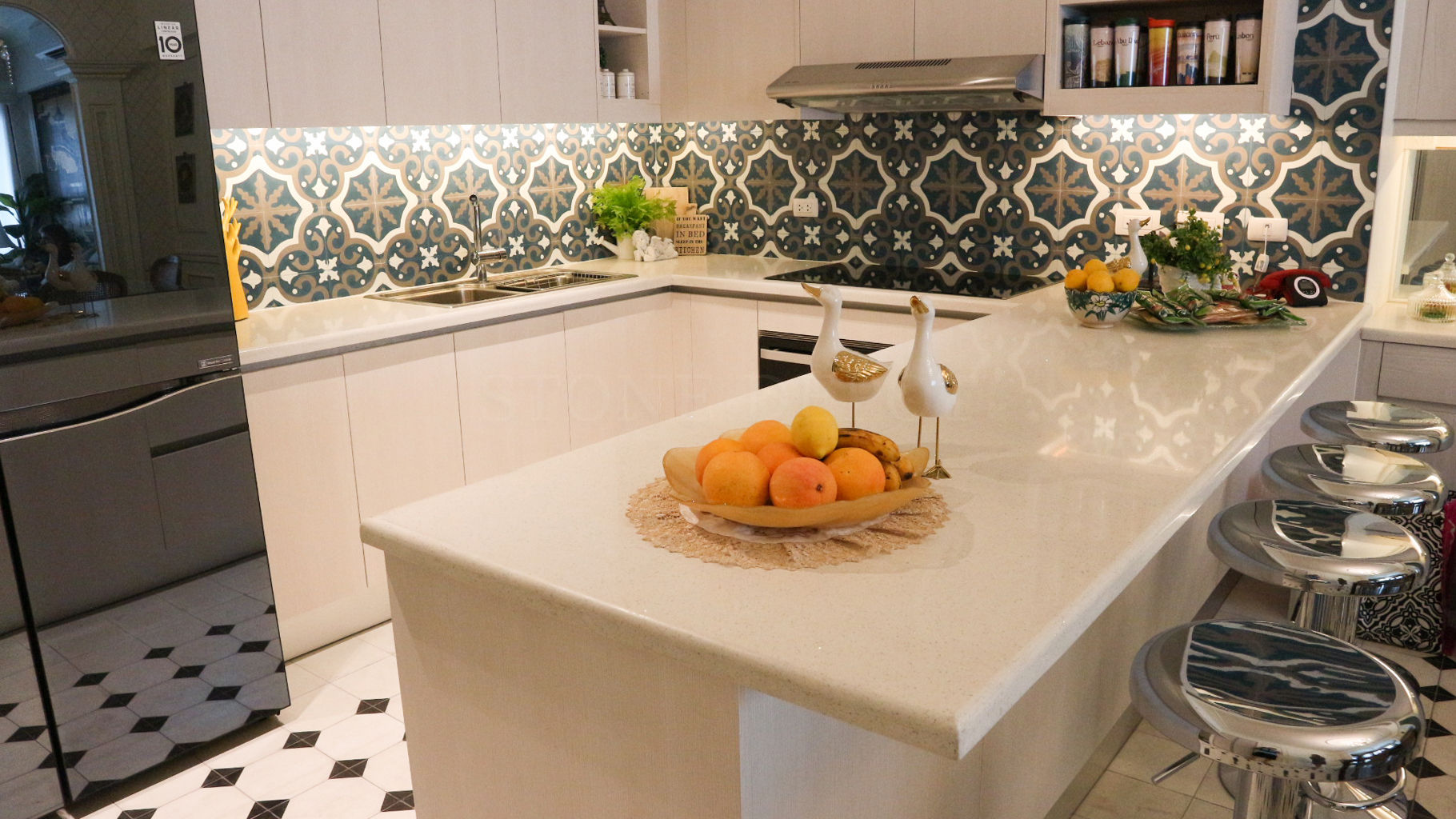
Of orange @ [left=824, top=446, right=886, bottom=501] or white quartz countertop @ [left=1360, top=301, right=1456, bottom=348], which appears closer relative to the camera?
orange @ [left=824, top=446, right=886, bottom=501]

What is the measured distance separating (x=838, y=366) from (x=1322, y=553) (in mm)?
998

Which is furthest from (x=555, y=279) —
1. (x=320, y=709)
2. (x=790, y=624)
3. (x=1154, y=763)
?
(x=790, y=624)

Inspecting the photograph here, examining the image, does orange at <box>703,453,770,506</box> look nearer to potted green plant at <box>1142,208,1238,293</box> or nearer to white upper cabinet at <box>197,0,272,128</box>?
potted green plant at <box>1142,208,1238,293</box>

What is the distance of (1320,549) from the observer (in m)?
1.98

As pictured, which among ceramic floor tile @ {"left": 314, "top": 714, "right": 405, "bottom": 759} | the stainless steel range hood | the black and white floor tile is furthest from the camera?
the stainless steel range hood

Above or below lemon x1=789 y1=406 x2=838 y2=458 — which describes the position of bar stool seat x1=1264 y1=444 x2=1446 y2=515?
below

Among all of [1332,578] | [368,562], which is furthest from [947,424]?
[368,562]

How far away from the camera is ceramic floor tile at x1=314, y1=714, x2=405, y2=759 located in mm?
2732

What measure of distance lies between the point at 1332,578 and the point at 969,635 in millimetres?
1050

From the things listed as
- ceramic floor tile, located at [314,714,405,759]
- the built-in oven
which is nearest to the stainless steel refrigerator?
ceramic floor tile, located at [314,714,405,759]

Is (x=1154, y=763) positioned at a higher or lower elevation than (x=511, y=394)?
lower

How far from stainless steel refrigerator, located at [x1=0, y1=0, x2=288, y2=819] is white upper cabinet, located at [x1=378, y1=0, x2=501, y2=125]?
106cm

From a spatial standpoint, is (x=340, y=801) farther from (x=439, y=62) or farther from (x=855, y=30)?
(x=855, y=30)

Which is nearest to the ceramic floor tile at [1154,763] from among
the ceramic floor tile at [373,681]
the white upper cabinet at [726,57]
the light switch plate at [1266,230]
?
the light switch plate at [1266,230]
